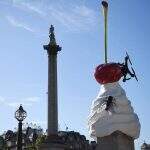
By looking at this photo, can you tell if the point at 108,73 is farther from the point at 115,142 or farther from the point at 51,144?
the point at 51,144

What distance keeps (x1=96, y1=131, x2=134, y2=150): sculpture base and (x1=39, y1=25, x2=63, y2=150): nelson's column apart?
79.5 ft

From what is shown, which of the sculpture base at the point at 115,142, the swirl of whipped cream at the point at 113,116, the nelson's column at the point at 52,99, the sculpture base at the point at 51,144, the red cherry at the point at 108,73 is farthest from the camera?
the nelson's column at the point at 52,99

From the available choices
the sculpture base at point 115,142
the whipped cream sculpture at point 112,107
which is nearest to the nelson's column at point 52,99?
the whipped cream sculpture at point 112,107

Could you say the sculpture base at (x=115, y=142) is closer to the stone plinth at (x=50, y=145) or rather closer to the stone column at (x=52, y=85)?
the stone plinth at (x=50, y=145)

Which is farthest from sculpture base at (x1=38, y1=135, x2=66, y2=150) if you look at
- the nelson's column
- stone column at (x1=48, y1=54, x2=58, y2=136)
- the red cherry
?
the red cherry

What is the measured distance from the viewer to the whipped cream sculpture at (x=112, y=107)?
53.0 feet

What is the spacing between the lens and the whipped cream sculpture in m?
16.2

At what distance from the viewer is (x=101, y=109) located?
16.5 metres

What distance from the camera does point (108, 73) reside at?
16797 millimetres

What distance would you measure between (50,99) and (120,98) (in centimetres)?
2589

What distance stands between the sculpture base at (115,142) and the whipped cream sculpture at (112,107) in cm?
16

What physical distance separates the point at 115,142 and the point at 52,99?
2622cm

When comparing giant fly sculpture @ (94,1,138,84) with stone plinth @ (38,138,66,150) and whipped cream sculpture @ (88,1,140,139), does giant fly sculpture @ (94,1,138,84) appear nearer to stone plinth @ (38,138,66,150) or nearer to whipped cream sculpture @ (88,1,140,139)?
whipped cream sculpture @ (88,1,140,139)

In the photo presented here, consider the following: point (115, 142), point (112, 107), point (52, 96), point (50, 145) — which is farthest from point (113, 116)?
point (52, 96)
